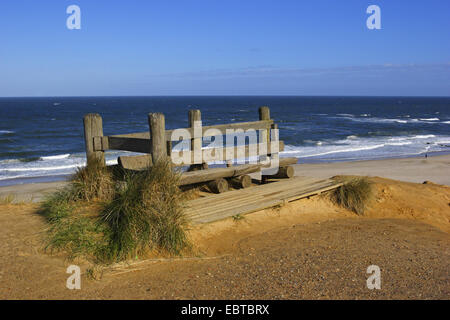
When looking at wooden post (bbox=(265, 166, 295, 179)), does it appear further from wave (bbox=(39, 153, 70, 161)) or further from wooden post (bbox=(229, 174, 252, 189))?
wave (bbox=(39, 153, 70, 161))

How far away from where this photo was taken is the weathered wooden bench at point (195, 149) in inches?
261

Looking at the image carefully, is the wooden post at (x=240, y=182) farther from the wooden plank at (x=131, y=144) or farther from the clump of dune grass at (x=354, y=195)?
the wooden plank at (x=131, y=144)

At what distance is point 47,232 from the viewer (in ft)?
18.8

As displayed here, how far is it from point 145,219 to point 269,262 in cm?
174

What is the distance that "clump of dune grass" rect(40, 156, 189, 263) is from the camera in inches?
205

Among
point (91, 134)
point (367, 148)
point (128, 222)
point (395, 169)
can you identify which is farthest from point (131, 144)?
point (367, 148)

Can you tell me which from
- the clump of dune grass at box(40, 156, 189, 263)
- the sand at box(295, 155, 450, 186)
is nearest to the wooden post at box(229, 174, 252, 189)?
the clump of dune grass at box(40, 156, 189, 263)

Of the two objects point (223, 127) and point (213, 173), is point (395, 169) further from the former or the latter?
point (213, 173)

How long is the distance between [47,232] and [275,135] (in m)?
5.46

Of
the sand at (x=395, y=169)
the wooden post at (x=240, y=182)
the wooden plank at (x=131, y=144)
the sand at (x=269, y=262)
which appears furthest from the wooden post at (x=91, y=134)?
the sand at (x=395, y=169)
